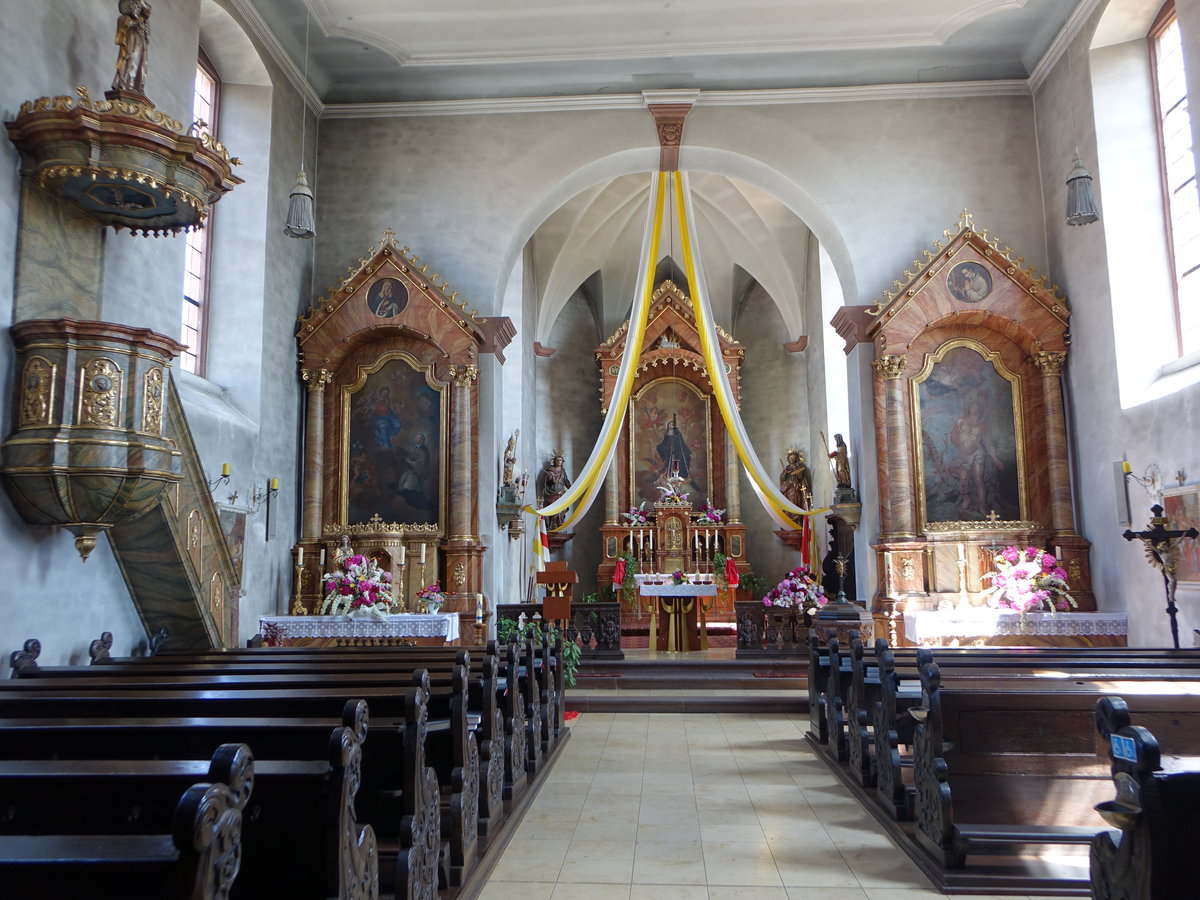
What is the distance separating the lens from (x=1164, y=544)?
8281mm

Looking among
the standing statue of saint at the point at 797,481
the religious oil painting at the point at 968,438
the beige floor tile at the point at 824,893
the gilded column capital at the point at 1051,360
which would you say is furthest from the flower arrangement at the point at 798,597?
the beige floor tile at the point at 824,893

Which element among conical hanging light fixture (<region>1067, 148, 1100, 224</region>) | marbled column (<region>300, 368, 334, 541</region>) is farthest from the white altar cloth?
conical hanging light fixture (<region>1067, 148, 1100, 224</region>)

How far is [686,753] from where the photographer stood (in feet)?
24.1

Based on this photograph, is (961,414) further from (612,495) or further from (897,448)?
(612,495)

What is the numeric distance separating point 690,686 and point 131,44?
8.32 m

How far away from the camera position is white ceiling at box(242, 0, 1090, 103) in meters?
11.0

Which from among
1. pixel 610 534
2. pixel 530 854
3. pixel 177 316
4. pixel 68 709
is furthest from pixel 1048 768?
pixel 610 534

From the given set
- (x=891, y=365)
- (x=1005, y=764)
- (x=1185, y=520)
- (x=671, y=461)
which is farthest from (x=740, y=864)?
(x=671, y=461)

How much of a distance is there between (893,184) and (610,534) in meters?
8.55

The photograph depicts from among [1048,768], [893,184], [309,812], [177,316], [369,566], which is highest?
[893,184]

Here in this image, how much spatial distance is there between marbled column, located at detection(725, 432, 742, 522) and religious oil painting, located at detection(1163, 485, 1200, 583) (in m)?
9.61

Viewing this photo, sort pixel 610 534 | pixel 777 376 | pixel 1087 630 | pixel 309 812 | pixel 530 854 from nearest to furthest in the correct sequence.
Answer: pixel 309 812, pixel 530 854, pixel 1087 630, pixel 610 534, pixel 777 376

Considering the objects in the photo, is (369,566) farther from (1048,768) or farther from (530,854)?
(1048,768)

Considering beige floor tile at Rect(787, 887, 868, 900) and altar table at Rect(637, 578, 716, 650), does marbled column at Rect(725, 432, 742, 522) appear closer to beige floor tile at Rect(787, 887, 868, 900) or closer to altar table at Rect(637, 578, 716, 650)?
altar table at Rect(637, 578, 716, 650)
